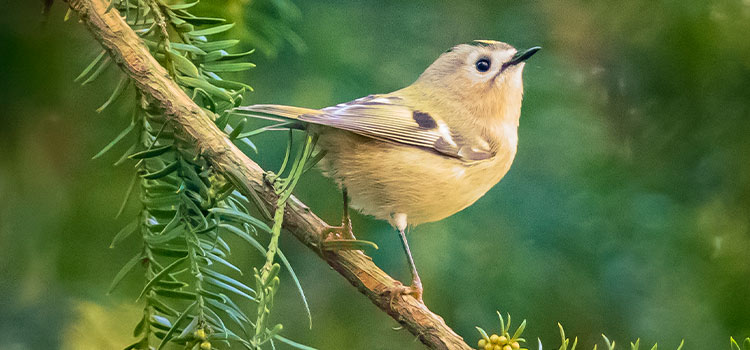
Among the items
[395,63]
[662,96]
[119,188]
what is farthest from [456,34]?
[119,188]

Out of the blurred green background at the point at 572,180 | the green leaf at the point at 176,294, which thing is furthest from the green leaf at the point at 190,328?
the blurred green background at the point at 572,180

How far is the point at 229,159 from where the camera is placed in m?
0.34

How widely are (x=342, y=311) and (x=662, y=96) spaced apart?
33cm

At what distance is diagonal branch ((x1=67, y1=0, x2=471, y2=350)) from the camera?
34 centimetres

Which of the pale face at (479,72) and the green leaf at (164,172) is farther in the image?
the pale face at (479,72)

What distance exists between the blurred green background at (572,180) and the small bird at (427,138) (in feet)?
0.30

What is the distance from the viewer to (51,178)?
1.70 feet

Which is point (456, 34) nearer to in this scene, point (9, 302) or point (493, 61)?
point (493, 61)

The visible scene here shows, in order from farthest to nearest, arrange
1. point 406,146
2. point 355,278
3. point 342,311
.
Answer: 1. point 342,311
2. point 406,146
3. point 355,278

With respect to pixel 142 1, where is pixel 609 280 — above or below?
below

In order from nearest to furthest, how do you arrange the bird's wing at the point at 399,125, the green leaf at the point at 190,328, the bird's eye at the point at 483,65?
the green leaf at the point at 190,328 < the bird's wing at the point at 399,125 < the bird's eye at the point at 483,65

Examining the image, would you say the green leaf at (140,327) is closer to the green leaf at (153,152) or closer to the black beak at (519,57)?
the green leaf at (153,152)

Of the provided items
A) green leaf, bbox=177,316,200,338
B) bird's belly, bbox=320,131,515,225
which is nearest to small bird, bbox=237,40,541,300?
bird's belly, bbox=320,131,515,225

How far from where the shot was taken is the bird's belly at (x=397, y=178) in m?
0.45
